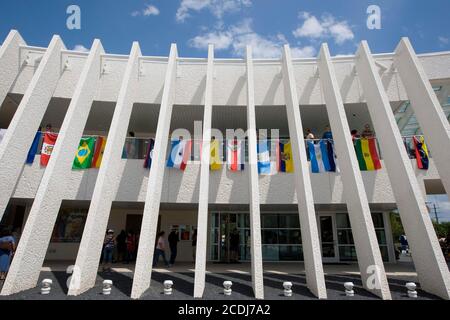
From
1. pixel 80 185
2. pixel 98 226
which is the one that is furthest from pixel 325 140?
pixel 80 185

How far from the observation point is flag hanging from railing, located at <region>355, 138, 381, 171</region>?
10.9m

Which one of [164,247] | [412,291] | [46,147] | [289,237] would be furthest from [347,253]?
[46,147]

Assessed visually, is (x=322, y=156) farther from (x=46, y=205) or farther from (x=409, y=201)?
(x=46, y=205)

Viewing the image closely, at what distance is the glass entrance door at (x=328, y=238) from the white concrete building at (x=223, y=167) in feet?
0.19

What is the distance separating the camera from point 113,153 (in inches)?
336

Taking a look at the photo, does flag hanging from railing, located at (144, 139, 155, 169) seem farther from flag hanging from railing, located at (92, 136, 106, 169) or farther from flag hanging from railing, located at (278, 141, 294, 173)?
flag hanging from railing, located at (278, 141, 294, 173)

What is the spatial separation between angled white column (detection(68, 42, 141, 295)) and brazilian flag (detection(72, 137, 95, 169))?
2.55m

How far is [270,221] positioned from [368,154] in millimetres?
6121

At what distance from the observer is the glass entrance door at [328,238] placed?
46.5ft

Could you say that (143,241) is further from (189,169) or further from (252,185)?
(189,169)

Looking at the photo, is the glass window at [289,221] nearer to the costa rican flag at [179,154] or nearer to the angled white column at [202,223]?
the costa rican flag at [179,154]

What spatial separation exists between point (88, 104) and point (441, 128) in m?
11.0

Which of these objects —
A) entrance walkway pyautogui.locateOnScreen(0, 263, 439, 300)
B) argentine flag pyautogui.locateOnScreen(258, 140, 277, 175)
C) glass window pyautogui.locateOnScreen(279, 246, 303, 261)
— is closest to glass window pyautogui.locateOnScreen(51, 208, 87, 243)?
entrance walkway pyautogui.locateOnScreen(0, 263, 439, 300)
